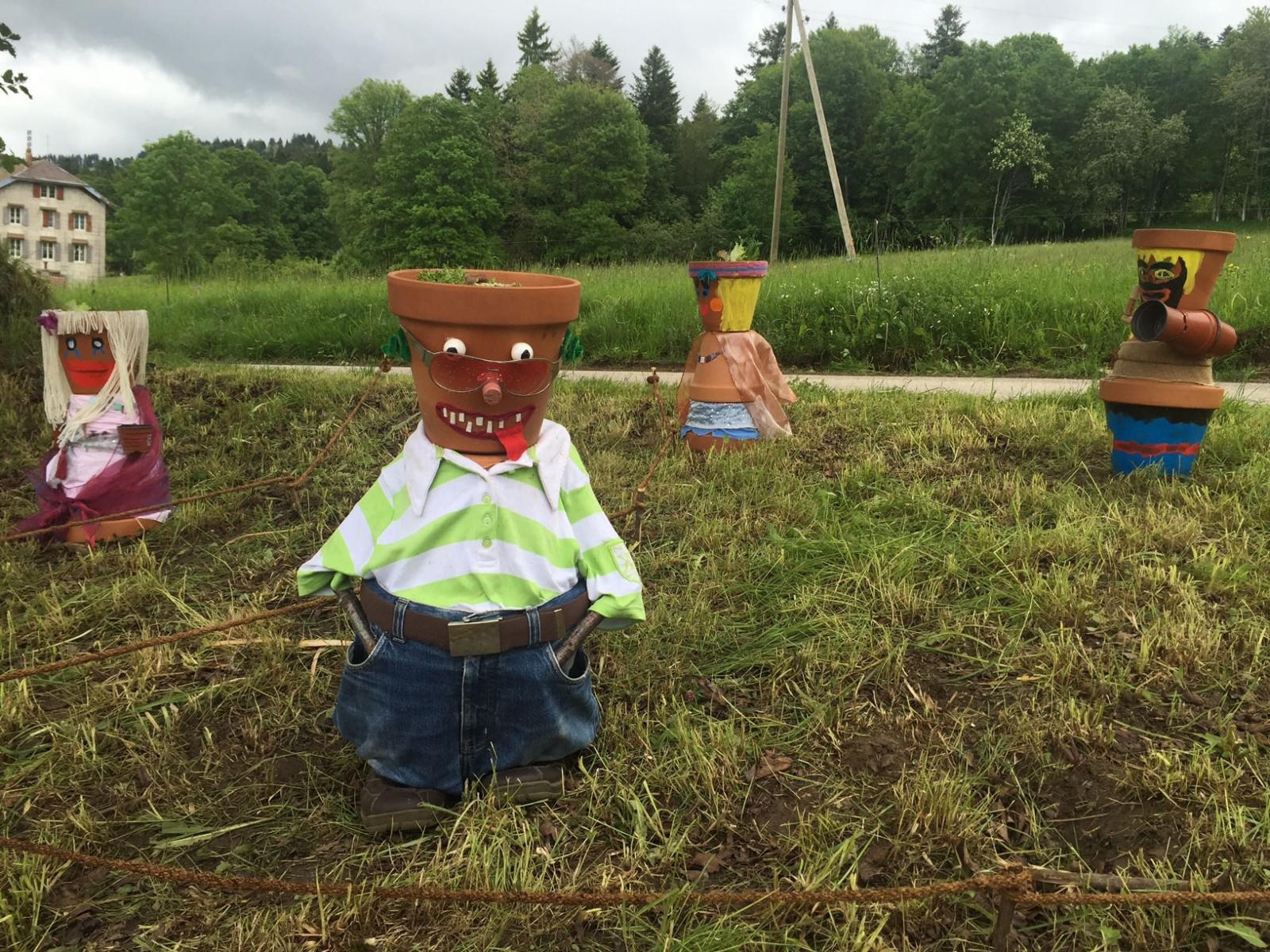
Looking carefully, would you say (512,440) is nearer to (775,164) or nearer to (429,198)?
(429,198)

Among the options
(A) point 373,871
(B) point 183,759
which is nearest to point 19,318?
(B) point 183,759

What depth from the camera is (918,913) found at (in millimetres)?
1788

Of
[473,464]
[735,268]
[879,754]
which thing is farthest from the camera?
[735,268]

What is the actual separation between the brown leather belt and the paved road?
407cm

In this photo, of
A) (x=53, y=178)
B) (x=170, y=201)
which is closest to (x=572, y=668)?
(x=170, y=201)

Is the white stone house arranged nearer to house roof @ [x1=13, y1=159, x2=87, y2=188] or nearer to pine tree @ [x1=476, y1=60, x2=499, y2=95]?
house roof @ [x1=13, y1=159, x2=87, y2=188]

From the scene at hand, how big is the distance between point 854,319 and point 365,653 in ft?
21.1

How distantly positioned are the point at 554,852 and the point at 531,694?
0.36 meters

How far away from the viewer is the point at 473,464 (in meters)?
2.03

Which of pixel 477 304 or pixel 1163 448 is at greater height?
pixel 477 304

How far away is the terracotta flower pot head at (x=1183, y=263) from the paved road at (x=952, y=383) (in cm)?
161

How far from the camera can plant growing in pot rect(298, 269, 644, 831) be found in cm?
197

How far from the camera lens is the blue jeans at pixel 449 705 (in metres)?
2.01

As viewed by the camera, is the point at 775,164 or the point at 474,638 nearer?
the point at 474,638
